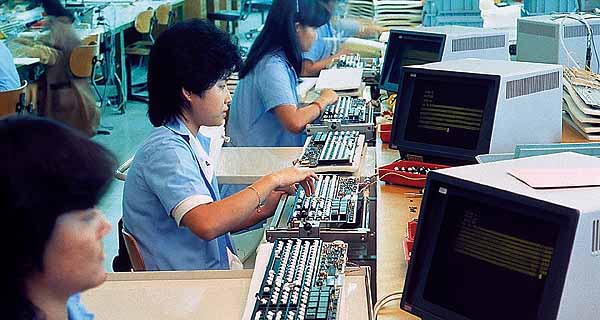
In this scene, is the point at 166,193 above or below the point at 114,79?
above

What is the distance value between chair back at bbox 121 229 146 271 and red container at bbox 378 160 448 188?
27.5 inches

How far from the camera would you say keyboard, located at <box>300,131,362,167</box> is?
2703 mm

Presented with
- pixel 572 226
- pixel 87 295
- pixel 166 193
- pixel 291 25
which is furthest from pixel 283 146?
pixel 572 226

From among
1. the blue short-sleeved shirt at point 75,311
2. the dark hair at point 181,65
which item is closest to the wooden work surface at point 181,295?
the blue short-sleeved shirt at point 75,311

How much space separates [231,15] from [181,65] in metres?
7.52

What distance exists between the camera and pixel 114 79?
7.35 m

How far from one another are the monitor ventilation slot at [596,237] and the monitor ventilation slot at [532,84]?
952mm

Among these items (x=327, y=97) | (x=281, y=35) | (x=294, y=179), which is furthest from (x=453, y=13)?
(x=294, y=179)

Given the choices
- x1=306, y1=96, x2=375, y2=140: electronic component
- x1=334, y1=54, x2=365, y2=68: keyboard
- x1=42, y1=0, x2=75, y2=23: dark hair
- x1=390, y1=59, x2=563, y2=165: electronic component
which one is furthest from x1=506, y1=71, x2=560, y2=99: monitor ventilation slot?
x1=42, y1=0, x2=75, y2=23: dark hair

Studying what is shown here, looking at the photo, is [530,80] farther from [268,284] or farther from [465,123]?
[268,284]

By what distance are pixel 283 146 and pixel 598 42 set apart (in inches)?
47.8

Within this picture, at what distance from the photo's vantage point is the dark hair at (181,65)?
225 centimetres

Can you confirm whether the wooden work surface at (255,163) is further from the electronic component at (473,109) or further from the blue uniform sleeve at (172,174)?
the blue uniform sleeve at (172,174)

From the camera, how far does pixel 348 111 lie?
11.0ft
